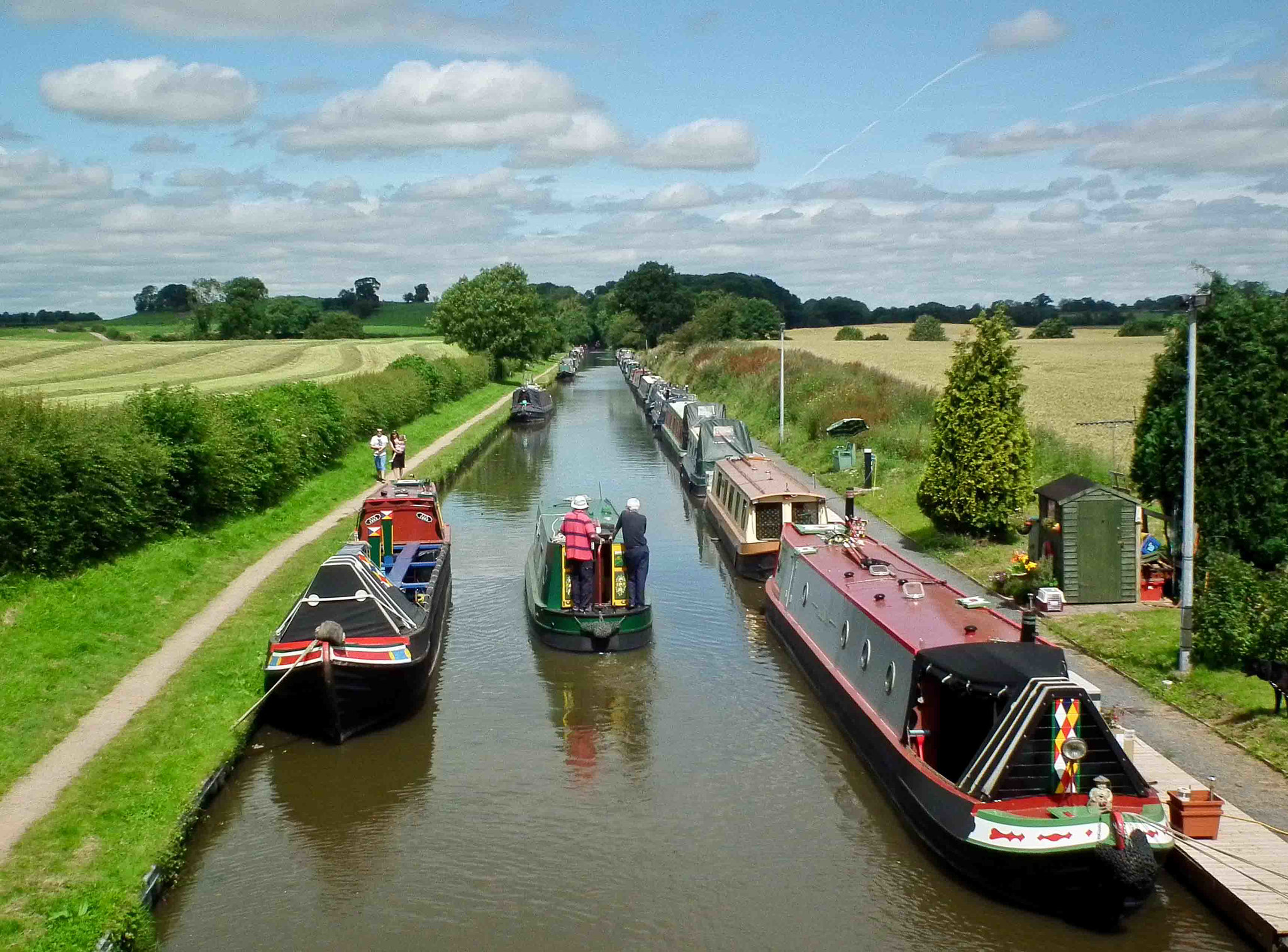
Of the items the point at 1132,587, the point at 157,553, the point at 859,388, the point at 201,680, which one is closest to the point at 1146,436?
the point at 1132,587

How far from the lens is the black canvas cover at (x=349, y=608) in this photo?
541 inches

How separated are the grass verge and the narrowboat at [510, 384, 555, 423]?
37.1 m

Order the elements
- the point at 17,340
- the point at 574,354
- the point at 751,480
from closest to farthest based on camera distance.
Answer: the point at 751,480
the point at 17,340
the point at 574,354

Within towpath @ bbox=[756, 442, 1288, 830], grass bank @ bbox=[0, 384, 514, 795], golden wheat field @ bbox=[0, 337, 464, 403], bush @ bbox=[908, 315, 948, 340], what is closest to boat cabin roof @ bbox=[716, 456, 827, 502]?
towpath @ bbox=[756, 442, 1288, 830]

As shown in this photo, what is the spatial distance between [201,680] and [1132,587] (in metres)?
12.7

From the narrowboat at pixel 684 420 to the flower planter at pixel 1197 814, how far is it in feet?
76.6

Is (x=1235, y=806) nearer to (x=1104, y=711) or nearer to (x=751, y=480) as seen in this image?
(x=1104, y=711)

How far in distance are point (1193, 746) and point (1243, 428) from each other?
19.2ft

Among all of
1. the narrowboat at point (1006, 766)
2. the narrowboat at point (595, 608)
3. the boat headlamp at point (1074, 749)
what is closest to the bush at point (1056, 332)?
the narrowboat at point (595, 608)

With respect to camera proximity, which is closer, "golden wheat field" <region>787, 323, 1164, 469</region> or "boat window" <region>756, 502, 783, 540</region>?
"boat window" <region>756, 502, 783, 540</region>

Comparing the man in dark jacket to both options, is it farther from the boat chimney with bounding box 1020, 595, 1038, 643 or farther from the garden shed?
the boat chimney with bounding box 1020, 595, 1038, 643

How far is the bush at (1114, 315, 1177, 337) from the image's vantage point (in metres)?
15.3

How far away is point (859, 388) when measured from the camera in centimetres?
3781

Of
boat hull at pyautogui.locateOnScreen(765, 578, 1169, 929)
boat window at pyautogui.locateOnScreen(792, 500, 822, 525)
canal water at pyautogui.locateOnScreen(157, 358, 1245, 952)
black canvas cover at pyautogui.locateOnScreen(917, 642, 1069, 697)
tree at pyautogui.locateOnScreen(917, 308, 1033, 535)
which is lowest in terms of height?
canal water at pyautogui.locateOnScreen(157, 358, 1245, 952)
